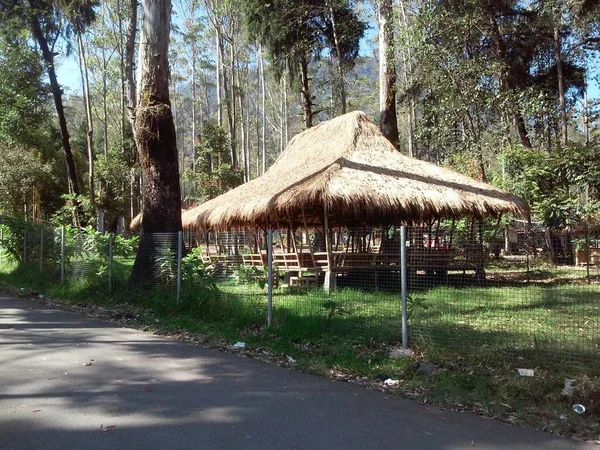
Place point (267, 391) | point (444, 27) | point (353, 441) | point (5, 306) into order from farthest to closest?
point (444, 27), point (5, 306), point (267, 391), point (353, 441)

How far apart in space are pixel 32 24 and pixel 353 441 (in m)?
26.5

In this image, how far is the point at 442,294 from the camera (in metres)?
6.94

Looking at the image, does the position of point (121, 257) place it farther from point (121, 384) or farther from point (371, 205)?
point (121, 384)

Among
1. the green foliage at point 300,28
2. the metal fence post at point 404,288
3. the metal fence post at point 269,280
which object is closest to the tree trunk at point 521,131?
the green foliage at point 300,28

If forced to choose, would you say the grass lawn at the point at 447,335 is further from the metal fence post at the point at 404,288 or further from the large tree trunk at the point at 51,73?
the large tree trunk at the point at 51,73

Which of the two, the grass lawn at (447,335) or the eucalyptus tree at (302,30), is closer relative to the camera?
the grass lawn at (447,335)

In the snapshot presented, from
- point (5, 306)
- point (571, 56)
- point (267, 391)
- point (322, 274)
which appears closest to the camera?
point (267, 391)

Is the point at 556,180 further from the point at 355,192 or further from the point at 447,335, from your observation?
the point at 447,335

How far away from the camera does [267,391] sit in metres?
5.22

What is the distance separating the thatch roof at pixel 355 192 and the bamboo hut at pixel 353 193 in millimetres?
23

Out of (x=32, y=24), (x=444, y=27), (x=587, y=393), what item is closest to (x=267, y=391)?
(x=587, y=393)

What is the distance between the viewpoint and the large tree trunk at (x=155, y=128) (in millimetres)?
11328

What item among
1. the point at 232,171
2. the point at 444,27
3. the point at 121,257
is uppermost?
the point at 444,27

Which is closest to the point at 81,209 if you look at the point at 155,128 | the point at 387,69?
the point at 155,128
